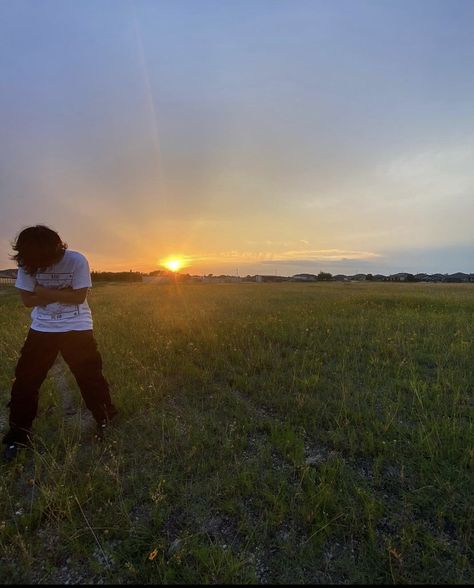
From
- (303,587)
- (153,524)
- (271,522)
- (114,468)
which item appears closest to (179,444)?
(114,468)

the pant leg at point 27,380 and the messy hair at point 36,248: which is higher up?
the messy hair at point 36,248

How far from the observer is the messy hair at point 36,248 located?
3279 millimetres

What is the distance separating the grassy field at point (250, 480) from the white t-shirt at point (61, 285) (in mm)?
1200

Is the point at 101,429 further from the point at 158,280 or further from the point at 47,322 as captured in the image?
the point at 158,280

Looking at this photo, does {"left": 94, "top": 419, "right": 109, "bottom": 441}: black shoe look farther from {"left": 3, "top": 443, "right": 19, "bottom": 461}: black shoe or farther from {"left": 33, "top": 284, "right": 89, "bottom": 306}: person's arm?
{"left": 33, "top": 284, "right": 89, "bottom": 306}: person's arm

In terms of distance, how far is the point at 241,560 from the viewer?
2.17 metres

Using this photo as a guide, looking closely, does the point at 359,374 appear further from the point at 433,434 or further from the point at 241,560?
the point at 241,560

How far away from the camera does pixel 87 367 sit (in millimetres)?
3641

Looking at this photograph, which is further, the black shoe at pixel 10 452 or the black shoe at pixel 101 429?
the black shoe at pixel 101 429

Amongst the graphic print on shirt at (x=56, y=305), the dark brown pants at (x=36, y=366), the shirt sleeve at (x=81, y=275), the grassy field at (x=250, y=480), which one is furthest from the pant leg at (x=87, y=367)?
the shirt sleeve at (x=81, y=275)

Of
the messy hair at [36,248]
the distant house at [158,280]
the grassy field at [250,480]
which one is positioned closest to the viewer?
the grassy field at [250,480]

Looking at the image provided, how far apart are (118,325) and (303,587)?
8694 mm

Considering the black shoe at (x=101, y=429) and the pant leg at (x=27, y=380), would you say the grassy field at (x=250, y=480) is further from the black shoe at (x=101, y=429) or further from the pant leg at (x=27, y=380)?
the pant leg at (x=27, y=380)

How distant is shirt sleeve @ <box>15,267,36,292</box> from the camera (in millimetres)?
3482
